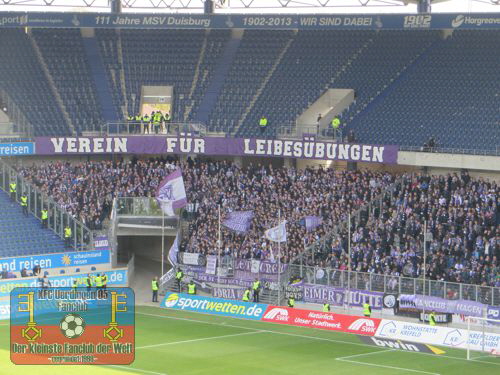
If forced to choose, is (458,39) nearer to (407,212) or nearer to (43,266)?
(407,212)

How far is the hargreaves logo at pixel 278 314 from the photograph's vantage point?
4931 centimetres

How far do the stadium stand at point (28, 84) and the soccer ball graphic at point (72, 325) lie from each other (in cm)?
3630

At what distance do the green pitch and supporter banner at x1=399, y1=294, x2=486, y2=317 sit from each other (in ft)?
15.7

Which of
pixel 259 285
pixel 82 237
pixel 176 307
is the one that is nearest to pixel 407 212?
pixel 259 285

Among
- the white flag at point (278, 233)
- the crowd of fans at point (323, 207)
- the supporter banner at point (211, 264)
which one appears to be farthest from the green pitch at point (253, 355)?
the crowd of fans at point (323, 207)

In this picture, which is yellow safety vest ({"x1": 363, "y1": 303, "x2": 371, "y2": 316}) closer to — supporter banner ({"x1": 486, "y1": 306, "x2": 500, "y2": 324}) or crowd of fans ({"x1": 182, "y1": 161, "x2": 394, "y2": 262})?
supporter banner ({"x1": 486, "y1": 306, "x2": 500, "y2": 324})

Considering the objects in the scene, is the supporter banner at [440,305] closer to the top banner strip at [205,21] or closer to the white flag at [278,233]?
the white flag at [278,233]

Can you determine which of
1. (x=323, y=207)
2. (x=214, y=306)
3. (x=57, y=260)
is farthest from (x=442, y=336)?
(x=57, y=260)

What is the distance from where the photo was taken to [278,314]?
162 ft

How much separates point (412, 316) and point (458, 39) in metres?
20.1

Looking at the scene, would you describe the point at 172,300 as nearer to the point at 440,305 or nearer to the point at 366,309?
the point at 366,309

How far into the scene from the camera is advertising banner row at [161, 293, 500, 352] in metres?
42.7

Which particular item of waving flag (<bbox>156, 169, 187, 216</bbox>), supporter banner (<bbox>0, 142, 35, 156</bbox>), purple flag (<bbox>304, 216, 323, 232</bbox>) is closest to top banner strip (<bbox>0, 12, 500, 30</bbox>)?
supporter banner (<bbox>0, 142, 35, 156</bbox>)

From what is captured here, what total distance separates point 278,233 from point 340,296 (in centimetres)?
403
